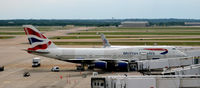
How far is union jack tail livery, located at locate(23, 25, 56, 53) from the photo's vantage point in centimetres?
5312

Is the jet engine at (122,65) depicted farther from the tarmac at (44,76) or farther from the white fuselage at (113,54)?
the white fuselage at (113,54)

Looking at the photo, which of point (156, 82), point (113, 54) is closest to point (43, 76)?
point (113, 54)

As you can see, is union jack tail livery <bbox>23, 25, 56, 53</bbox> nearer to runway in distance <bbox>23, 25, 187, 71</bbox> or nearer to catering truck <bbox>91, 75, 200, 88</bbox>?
runway in distance <bbox>23, 25, 187, 71</bbox>

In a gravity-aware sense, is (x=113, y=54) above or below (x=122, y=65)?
above

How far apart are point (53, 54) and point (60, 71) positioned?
3.33m

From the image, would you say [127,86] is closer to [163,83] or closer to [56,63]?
[163,83]

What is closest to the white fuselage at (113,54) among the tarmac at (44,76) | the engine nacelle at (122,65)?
the engine nacelle at (122,65)

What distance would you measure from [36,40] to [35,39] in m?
0.24

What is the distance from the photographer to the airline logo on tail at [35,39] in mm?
53094

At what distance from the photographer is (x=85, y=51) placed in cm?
5394

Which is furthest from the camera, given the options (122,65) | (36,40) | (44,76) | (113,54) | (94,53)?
(36,40)

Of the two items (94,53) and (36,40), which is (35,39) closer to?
(36,40)

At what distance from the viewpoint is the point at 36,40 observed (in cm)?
5369

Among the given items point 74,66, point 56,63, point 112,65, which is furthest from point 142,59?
point 56,63
